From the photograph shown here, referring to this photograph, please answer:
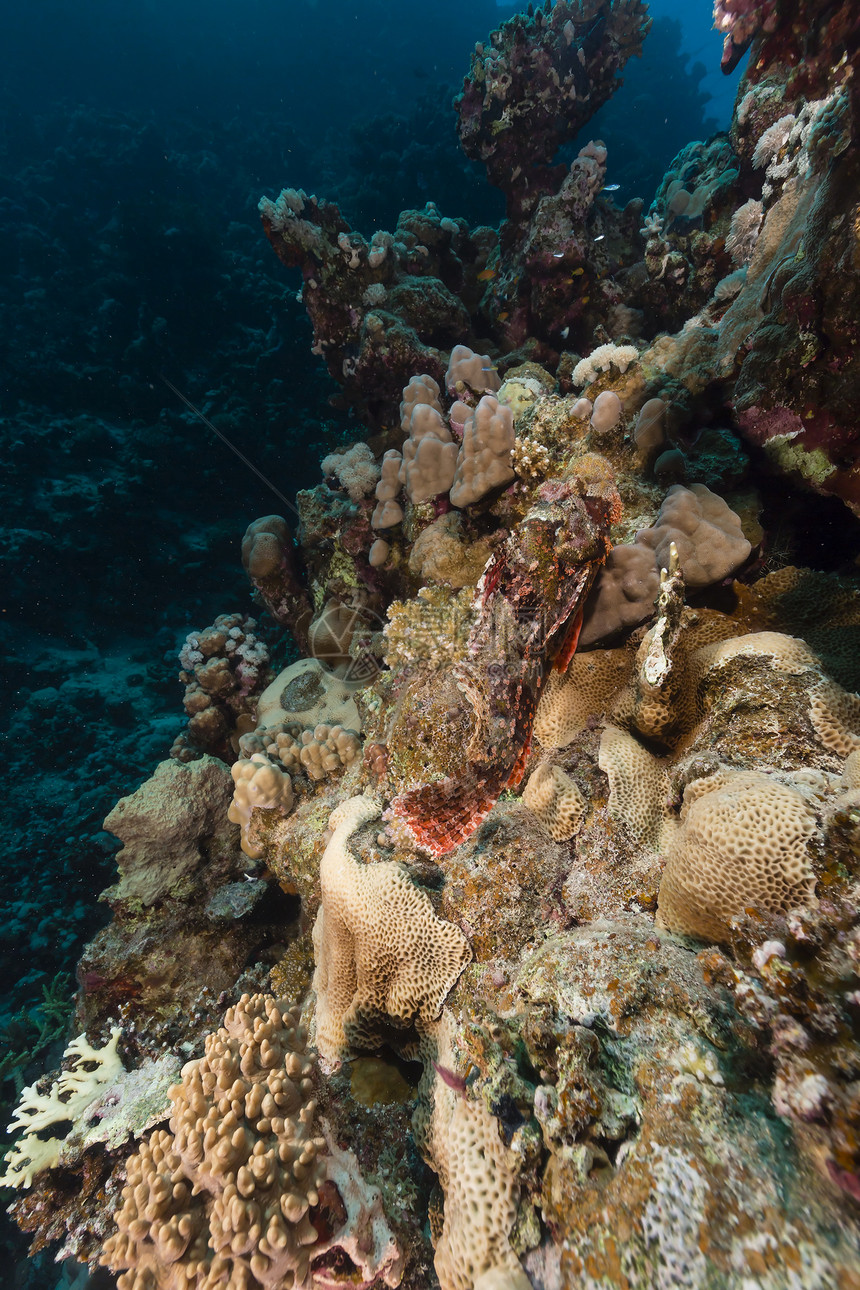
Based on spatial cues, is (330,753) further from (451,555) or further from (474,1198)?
(474,1198)

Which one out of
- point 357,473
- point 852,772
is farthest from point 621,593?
point 357,473

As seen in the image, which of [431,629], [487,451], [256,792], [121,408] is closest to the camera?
[431,629]

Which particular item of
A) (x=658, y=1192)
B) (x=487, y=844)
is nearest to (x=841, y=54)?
(x=487, y=844)

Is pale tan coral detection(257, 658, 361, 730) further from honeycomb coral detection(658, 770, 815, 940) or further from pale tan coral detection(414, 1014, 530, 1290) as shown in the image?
honeycomb coral detection(658, 770, 815, 940)

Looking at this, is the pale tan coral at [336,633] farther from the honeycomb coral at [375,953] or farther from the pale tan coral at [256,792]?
the honeycomb coral at [375,953]

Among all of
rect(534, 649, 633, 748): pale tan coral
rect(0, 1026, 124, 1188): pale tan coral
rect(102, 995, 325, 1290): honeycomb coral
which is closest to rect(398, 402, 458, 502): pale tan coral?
rect(534, 649, 633, 748): pale tan coral

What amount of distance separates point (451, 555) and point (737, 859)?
295 cm

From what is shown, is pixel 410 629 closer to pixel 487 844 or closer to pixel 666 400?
pixel 487 844

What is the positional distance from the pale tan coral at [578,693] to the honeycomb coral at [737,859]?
3.15ft

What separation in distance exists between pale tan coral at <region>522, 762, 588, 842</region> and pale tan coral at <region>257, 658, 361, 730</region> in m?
2.45

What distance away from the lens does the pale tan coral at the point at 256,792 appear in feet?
12.7

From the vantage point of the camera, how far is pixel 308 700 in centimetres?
518

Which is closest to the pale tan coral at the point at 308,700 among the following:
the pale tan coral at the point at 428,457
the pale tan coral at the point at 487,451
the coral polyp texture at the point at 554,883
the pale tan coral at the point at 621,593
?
the coral polyp texture at the point at 554,883

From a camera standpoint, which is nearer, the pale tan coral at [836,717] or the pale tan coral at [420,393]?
the pale tan coral at [836,717]
